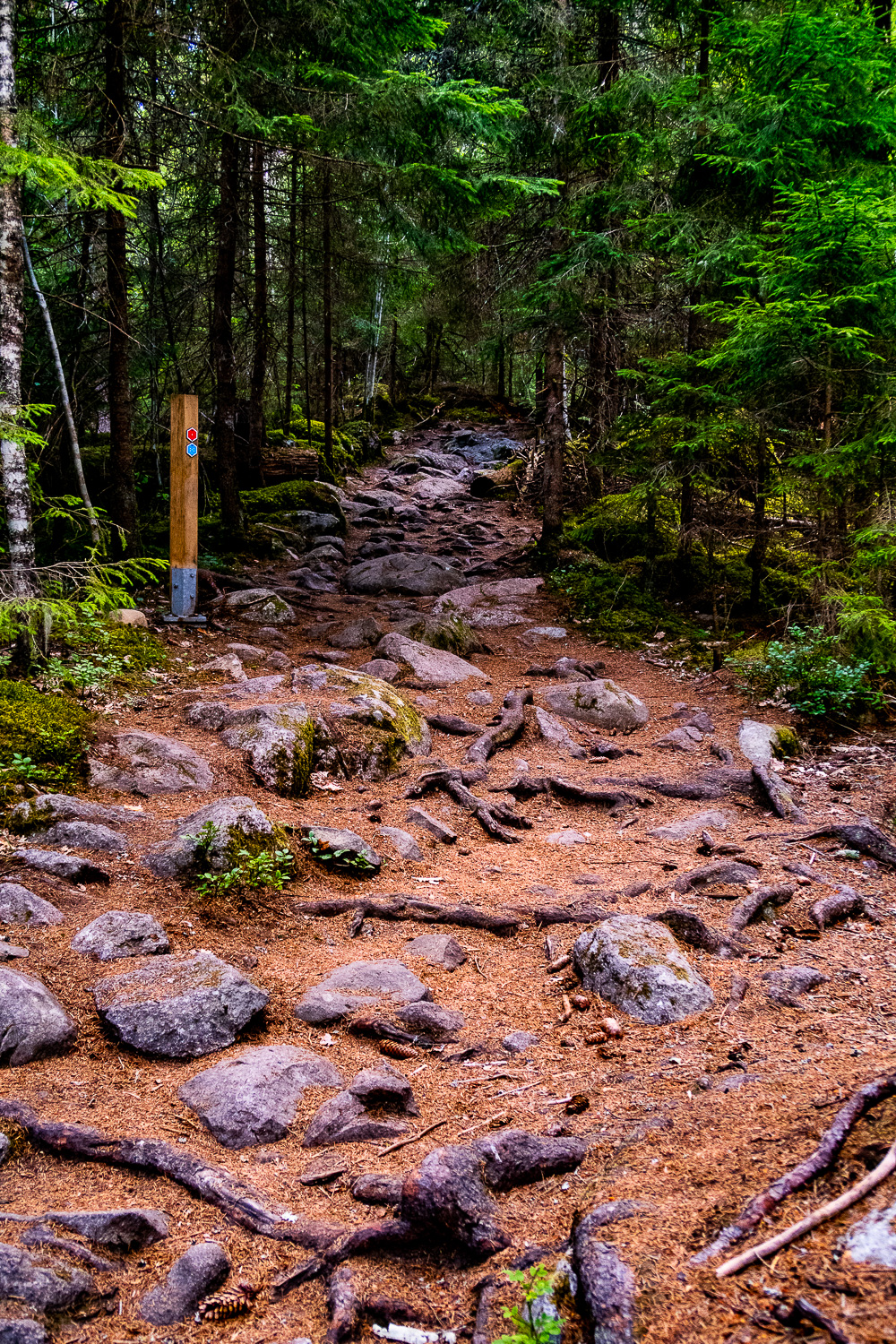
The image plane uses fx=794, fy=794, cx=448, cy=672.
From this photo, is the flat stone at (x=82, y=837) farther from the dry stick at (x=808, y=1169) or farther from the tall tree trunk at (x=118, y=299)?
the dry stick at (x=808, y=1169)

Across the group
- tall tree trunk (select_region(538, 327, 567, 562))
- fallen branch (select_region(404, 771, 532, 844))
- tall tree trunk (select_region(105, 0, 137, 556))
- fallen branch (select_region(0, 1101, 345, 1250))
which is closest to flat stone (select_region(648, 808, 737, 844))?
fallen branch (select_region(404, 771, 532, 844))

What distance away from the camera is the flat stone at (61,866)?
4.79 meters

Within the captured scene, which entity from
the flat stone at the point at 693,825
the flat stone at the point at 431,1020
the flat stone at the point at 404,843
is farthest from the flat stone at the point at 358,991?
the flat stone at the point at 693,825

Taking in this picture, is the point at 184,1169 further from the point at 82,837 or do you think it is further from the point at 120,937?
the point at 82,837

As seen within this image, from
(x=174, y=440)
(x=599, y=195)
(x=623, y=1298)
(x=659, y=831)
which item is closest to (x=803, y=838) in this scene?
(x=659, y=831)

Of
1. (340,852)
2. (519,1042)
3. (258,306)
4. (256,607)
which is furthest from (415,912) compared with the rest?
(258,306)

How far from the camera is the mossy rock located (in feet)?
18.9

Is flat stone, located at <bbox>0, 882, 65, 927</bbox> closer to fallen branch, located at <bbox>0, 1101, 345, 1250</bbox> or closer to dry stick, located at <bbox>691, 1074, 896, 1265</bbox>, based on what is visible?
fallen branch, located at <bbox>0, 1101, 345, 1250</bbox>

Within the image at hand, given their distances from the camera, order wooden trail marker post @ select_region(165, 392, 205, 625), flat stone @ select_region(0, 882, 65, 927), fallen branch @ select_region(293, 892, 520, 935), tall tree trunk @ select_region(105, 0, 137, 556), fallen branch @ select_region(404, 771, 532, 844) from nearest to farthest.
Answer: flat stone @ select_region(0, 882, 65, 927) → fallen branch @ select_region(293, 892, 520, 935) → fallen branch @ select_region(404, 771, 532, 844) → tall tree trunk @ select_region(105, 0, 137, 556) → wooden trail marker post @ select_region(165, 392, 205, 625)

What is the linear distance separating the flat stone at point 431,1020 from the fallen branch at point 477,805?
107 inches

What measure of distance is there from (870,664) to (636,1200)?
750 cm

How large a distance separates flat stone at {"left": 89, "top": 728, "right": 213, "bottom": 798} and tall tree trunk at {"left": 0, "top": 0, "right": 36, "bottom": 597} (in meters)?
1.42

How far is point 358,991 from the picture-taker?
14.0 feet

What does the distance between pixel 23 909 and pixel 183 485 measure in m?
6.70
